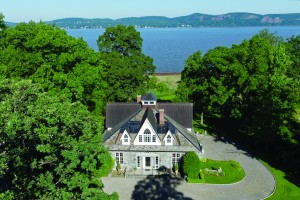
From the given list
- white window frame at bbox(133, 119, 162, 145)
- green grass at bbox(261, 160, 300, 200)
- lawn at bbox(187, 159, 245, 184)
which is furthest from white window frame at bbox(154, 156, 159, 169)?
green grass at bbox(261, 160, 300, 200)

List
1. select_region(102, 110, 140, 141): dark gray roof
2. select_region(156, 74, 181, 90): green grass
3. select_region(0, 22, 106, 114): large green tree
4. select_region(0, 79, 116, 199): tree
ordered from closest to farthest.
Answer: select_region(0, 79, 116, 199): tree
select_region(0, 22, 106, 114): large green tree
select_region(102, 110, 140, 141): dark gray roof
select_region(156, 74, 181, 90): green grass

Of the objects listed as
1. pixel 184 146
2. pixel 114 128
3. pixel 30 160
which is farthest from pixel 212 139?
pixel 30 160

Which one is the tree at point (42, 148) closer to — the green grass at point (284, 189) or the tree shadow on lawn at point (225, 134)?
the green grass at point (284, 189)

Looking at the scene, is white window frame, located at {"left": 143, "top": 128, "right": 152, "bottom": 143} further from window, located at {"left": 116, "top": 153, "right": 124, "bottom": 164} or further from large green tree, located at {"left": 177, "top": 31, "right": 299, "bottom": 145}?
large green tree, located at {"left": 177, "top": 31, "right": 299, "bottom": 145}

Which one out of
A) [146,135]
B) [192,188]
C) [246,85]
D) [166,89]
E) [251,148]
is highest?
[246,85]

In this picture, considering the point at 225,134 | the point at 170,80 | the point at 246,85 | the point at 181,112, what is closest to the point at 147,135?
the point at 181,112

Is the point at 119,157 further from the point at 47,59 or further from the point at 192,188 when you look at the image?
the point at 47,59

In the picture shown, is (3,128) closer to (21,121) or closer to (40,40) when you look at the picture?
(21,121)
